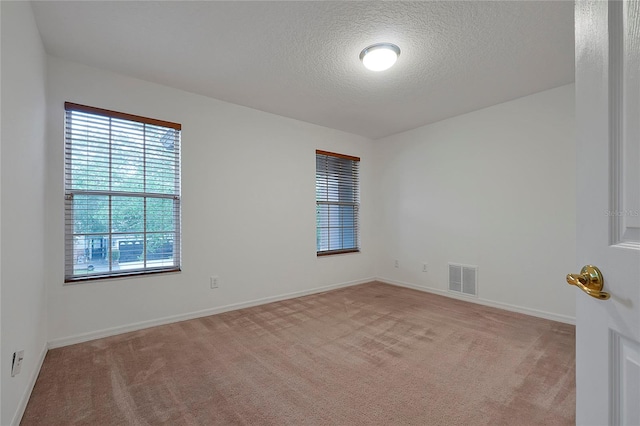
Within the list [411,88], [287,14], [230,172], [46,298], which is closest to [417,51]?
[411,88]

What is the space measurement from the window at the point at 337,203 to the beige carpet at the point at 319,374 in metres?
1.64

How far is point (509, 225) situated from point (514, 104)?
149 centimetres

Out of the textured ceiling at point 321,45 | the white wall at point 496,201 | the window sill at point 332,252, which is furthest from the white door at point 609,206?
the window sill at point 332,252

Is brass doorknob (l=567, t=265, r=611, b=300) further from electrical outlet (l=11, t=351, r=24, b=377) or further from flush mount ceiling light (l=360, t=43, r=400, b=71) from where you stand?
electrical outlet (l=11, t=351, r=24, b=377)

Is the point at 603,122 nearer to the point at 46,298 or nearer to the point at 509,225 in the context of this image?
the point at 509,225

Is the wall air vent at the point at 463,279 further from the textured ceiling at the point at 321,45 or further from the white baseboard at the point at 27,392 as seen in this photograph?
the white baseboard at the point at 27,392

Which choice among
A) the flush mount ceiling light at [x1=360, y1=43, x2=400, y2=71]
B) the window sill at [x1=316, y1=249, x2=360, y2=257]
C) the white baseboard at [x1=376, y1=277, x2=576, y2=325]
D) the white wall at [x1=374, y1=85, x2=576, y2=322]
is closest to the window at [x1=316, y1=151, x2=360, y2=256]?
the window sill at [x1=316, y1=249, x2=360, y2=257]

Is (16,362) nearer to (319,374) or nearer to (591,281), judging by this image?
(319,374)

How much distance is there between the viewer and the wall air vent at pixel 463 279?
3750 mm

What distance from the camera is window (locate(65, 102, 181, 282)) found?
2.58 metres

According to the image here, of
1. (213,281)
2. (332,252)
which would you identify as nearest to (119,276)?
(213,281)

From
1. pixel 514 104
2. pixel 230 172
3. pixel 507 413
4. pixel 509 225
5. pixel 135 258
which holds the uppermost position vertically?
pixel 514 104

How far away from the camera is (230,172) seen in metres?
3.50

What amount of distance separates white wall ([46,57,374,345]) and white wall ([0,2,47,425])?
0.25 metres
